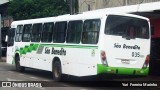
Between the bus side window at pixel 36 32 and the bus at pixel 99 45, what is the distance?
1.37 m

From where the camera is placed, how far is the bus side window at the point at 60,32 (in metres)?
18.1

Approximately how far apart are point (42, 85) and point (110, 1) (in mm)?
12410

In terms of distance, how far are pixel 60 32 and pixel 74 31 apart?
1.39m

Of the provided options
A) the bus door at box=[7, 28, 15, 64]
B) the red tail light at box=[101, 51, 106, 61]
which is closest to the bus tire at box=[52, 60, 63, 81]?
the red tail light at box=[101, 51, 106, 61]

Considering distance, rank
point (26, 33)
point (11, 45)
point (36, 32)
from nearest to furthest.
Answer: point (36, 32) → point (26, 33) → point (11, 45)

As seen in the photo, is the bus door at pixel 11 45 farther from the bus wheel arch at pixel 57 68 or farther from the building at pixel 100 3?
the building at pixel 100 3

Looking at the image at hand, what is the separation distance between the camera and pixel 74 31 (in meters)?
17.2

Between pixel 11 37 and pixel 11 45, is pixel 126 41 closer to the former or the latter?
pixel 11 45

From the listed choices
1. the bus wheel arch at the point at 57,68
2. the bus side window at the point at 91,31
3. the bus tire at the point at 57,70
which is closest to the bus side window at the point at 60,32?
the bus wheel arch at the point at 57,68

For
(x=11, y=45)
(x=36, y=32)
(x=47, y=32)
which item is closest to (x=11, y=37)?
(x=11, y=45)

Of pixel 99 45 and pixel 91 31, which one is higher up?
pixel 91 31

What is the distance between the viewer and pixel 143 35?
16281mm

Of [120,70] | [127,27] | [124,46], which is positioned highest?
[127,27]

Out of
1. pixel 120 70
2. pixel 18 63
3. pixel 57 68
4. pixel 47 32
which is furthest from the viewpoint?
pixel 18 63
